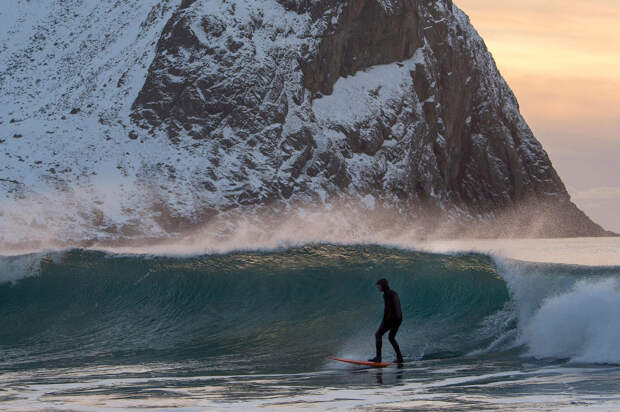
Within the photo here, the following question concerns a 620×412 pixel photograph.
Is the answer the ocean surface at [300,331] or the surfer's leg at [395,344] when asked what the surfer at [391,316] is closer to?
the surfer's leg at [395,344]

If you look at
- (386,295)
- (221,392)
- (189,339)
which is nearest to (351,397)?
(221,392)

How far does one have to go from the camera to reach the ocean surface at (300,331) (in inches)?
475

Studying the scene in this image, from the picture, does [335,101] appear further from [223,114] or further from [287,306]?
[287,306]

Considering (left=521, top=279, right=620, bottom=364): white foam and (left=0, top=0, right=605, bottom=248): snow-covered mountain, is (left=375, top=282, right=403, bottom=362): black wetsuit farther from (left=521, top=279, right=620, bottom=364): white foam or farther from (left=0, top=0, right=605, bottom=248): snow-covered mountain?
(left=0, top=0, right=605, bottom=248): snow-covered mountain

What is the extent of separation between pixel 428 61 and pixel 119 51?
3497 centimetres

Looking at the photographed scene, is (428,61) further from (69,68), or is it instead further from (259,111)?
(69,68)

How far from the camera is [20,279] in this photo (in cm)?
2427

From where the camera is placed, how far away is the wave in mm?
16797

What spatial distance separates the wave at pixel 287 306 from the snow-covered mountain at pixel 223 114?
46.4 metres

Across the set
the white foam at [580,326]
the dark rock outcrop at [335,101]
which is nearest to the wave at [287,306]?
the white foam at [580,326]

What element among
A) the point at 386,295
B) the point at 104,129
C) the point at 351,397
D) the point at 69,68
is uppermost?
the point at 69,68

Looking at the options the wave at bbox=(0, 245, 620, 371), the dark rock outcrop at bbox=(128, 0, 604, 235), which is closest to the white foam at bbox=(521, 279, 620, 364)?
the wave at bbox=(0, 245, 620, 371)

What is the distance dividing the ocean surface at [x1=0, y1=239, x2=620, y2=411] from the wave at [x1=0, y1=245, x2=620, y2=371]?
0.17 feet

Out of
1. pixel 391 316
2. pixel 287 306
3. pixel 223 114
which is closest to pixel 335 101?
pixel 223 114
